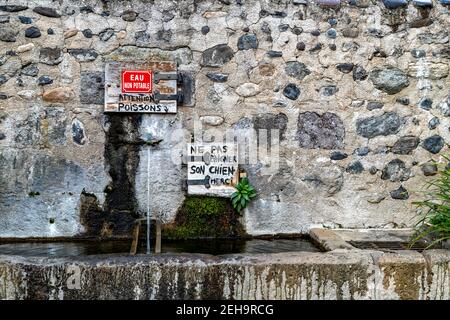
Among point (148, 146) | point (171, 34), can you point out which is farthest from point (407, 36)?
point (148, 146)

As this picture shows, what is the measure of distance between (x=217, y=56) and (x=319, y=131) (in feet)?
3.18

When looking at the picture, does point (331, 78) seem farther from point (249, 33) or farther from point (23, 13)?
point (23, 13)

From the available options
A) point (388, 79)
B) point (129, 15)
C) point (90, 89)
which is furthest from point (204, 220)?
point (388, 79)

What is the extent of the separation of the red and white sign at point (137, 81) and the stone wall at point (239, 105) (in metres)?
0.12

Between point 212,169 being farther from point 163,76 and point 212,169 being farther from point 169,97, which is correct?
point 163,76

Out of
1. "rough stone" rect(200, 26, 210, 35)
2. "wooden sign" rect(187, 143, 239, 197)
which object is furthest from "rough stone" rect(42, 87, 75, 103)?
"rough stone" rect(200, 26, 210, 35)

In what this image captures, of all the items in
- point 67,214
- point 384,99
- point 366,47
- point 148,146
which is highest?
point 366,47

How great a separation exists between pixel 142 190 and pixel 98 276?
124cm

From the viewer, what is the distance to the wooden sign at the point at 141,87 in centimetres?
374

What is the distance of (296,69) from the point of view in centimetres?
389

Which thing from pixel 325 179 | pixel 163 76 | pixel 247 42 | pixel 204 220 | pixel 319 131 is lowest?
pixel 204 220

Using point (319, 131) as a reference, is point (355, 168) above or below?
below

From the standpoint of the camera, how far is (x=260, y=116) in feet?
12.6

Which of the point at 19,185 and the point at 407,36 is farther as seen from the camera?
the point at 407,36
